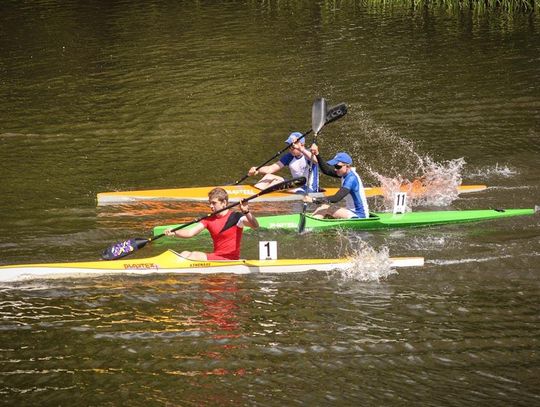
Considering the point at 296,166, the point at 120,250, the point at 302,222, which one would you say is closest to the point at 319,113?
the point at 296,166

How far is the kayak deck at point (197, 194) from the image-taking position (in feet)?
59.2

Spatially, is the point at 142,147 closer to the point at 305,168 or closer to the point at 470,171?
the point at 305,168

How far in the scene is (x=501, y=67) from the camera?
27406mm

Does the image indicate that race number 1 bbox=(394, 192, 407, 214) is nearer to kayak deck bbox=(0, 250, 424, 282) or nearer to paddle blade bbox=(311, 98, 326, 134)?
paddle blade bbox=(311, 98, 326, 134)

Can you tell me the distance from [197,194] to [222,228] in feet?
13.4

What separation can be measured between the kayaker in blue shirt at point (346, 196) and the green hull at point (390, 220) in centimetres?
22

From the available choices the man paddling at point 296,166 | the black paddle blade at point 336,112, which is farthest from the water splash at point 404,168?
the black paddle blade at point 336,112

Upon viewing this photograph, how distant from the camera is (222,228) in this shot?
1413 cm

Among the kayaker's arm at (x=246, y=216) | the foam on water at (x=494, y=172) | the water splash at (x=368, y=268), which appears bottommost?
the water splash at (x=368, y=268)

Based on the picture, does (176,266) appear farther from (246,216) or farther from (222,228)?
(246,216)

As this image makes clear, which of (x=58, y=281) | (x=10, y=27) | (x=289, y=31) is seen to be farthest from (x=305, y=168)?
(x=10, y=27)

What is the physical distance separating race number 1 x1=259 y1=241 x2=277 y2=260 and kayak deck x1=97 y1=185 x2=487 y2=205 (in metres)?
3.65

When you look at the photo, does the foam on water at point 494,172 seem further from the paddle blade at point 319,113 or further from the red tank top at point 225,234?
the red tank top at point 225,234

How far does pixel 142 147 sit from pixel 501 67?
36.5ft
